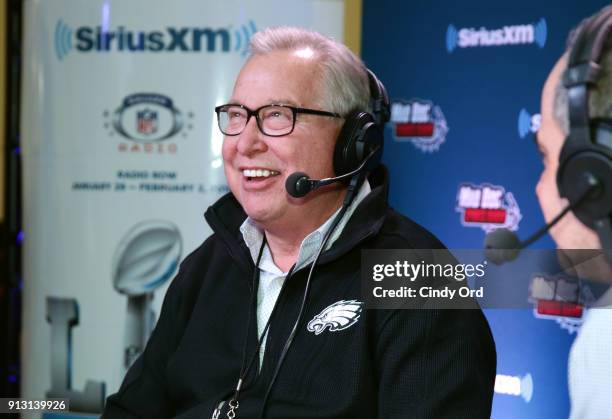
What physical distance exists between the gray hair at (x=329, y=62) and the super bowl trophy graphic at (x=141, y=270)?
3.57ft

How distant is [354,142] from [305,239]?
0.19 meters

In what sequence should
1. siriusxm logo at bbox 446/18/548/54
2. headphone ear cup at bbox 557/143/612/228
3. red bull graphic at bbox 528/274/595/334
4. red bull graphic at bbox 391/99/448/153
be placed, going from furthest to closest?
red bull graphic at bbox 391/99/448/153 → siriusxm logo at bbox 446/18/548/54 → red bull graphic at bbox 528/274/595/334 → headphone ear cup at bbox 557/143/612/228

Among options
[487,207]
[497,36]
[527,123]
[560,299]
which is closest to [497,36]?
[497,36]

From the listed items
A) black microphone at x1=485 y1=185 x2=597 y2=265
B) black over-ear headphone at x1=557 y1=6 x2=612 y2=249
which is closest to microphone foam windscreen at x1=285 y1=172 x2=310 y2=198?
black microphone at x1=485 y1=185 x2=597 y2=265

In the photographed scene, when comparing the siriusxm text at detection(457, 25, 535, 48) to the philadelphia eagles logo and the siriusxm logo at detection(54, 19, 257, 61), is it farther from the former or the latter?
the philadelphia eagles logo

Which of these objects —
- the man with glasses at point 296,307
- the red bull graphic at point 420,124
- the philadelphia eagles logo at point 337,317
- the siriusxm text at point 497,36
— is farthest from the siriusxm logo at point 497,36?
the philadelphia eagles logo at point 337,317

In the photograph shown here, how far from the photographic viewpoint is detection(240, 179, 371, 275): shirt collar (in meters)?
1.36

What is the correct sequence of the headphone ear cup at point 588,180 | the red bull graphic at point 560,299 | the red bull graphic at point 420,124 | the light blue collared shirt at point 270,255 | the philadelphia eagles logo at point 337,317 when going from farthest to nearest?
the red bull graphic at point 420,124 → the red bull graphic at point 560,299 → the light blue collared shirt at point 270,255 → the philadelphia eagles logo at point 337,317 → the headphone ear cup at point 588,180

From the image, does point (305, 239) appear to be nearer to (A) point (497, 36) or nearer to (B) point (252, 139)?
(B) point (252, 139)

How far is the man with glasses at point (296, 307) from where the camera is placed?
1197 millimetres

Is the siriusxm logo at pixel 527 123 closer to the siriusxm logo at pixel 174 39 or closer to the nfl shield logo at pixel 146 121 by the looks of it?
the siriusxm logo at pixel 174 39

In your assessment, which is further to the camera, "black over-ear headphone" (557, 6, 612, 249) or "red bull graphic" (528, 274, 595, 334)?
"red bull graphic" (528, 274, 595, 334)

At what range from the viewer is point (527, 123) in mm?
2082

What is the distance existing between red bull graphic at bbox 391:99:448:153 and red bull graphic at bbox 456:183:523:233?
0.17m
